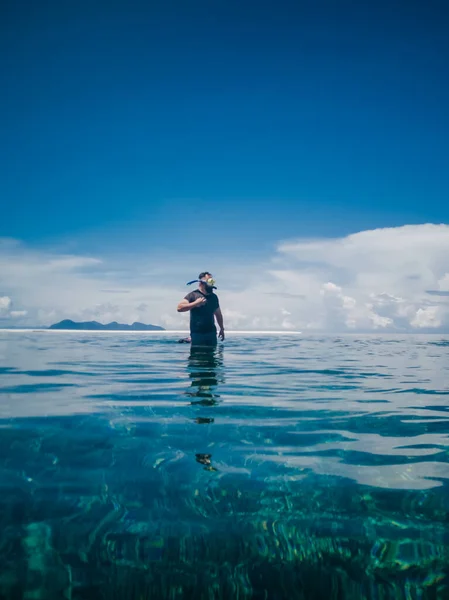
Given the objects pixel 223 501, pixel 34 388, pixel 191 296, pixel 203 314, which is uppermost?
pixel 191 296

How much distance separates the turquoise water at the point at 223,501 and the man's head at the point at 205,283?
764cm

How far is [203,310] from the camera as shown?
1325 cm

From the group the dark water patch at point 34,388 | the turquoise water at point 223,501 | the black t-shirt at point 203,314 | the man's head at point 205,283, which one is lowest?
the turquoise water at point 223,501

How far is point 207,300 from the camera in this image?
13.2 metres

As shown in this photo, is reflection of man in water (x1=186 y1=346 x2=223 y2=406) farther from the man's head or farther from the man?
the man's head

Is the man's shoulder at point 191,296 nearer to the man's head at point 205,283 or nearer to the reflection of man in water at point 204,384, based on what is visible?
the man's head at point 205,283

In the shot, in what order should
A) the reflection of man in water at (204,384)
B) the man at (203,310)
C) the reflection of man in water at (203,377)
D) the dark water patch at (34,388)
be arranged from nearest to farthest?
1. the reflection of man in water at (204,384)
2. the reflection of man in water at (203,377)
3. the dark water patch at (34,388)
4. the man at (203,310)

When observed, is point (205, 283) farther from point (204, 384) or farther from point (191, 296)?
point (204, 384)

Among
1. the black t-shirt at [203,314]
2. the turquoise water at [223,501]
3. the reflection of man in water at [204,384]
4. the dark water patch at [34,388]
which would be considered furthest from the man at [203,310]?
the turquoise water at [223,501]

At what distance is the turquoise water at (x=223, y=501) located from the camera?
2258 millimetres

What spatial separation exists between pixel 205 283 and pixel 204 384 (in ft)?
20.0

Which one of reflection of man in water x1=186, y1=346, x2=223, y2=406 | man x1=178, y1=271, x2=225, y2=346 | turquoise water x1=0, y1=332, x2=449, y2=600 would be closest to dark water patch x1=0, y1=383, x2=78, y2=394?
turquoise water x1=0, y1=332, x2=449, y2=600

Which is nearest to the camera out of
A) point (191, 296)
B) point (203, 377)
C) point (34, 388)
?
point (34, 388)

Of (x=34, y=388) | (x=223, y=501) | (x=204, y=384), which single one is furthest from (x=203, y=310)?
(x=223, y=501)
